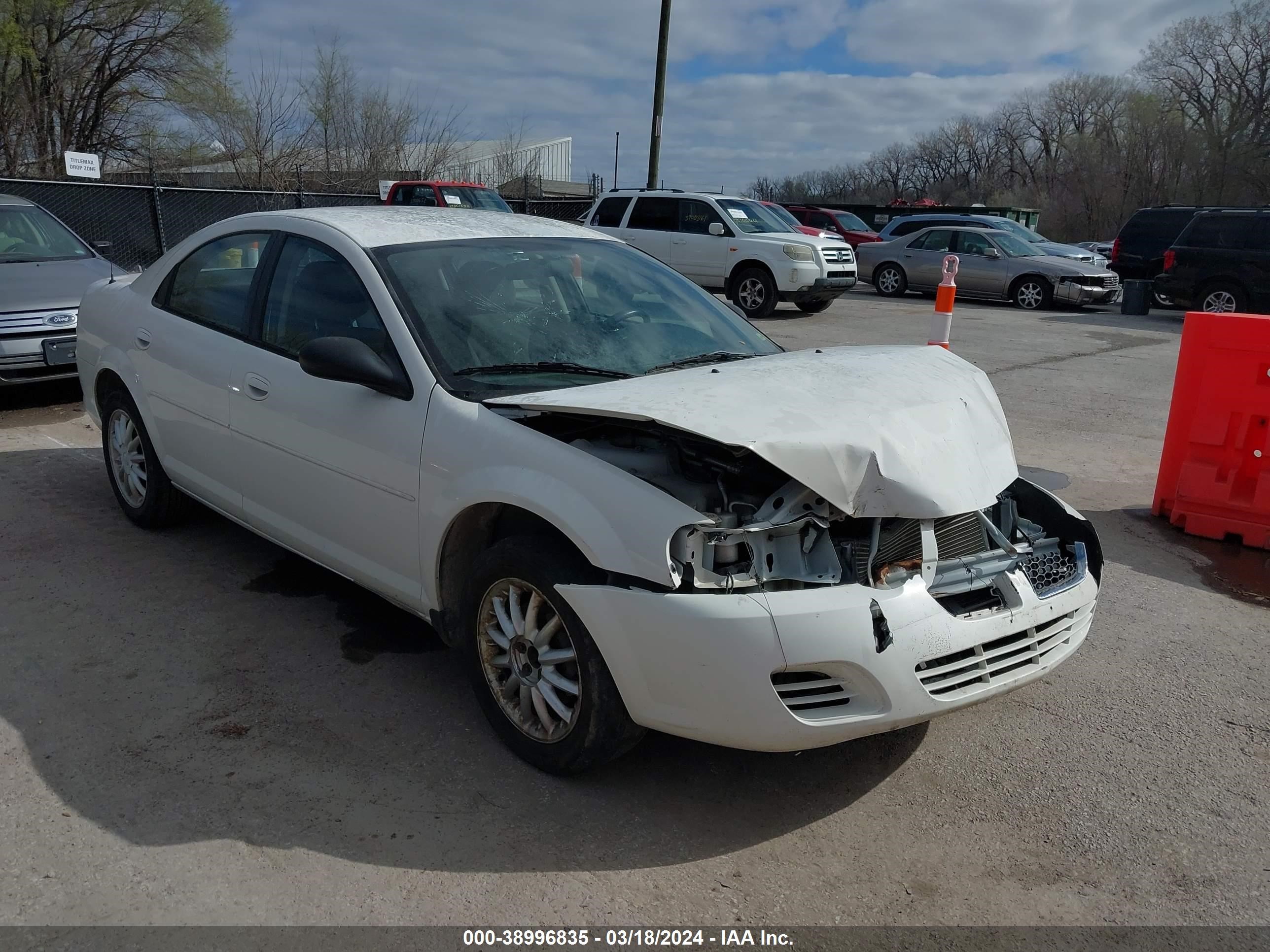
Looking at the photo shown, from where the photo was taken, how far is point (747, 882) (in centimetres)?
278

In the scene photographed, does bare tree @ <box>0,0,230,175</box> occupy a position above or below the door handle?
above

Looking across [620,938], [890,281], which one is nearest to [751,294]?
[890,281]

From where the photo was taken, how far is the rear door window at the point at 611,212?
17625 mm

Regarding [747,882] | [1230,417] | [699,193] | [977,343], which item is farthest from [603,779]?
[699,193]

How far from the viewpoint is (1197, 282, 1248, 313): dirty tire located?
16031 millimetres

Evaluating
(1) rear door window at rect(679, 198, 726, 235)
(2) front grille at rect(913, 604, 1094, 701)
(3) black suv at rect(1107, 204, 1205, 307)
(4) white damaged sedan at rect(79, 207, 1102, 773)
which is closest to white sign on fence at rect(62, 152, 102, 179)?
(1) rear door window at rect(679, 198, 726, 235)

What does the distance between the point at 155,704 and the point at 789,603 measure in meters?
2.39

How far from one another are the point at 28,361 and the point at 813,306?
41.6ft

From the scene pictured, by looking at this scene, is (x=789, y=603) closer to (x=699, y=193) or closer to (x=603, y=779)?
(x=603, y=779)

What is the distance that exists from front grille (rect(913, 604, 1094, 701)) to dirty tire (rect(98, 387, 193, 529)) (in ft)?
13.1

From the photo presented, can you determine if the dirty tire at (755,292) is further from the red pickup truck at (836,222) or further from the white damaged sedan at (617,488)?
the white damaged sedan at (617,488)

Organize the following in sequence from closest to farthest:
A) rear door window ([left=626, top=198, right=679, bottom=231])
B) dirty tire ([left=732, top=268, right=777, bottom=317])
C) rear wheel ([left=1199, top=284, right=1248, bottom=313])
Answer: rear wheel ([left=1199, top=284, right=1248, bottom=313]) < dirty tire ([left=732, top=268, right=777, bottom=317]) < rear door window ([left=626, top=198, right=679, bottom=231])

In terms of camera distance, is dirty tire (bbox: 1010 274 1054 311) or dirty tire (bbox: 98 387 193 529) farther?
dirty tire (bbox: 1010 274 1054 311)

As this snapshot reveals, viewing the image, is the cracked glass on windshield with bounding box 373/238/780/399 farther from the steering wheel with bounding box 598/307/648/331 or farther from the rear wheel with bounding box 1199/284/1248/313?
the rear wheel with bounding box 1199/284/1248/313
